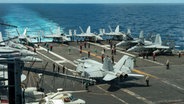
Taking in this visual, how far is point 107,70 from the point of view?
1812 inches

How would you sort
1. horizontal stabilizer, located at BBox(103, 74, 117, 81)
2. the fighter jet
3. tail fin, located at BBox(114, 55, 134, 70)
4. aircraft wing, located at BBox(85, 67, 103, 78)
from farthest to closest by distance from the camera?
tail fin, located at BBox(114, 55, 134, 70), aircraft wing, located at BBox(85, 67, 103, 78), the fighter jet, horizontal stabilizer, located at BBox(103, 74, 117, 81)

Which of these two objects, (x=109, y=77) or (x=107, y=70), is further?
(x=107, y=70)

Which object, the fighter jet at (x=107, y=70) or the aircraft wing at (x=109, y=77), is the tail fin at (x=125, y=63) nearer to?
the fighter jet at (x=107, y=70)

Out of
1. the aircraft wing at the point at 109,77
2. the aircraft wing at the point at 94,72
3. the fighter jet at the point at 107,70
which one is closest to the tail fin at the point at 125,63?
the fighter jet at the point at 107,70

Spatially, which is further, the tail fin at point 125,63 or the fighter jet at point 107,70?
the tail fin at point 125,63

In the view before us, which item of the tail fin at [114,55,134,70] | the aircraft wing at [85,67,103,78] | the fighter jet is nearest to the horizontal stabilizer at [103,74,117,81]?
the fighter jet

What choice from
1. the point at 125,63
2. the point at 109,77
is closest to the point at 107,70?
the point at 109,77

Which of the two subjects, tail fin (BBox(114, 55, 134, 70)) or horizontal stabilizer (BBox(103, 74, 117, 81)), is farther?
tail fin (BBox(114, 55, 134, 70))

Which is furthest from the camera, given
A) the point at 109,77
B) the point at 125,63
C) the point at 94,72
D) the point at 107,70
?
the point at 125,63

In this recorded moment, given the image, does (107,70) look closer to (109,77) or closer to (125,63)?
(109,77)

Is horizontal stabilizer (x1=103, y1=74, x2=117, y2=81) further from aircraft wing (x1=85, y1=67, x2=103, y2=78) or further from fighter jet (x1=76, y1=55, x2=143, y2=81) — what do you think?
aircraft wing (x1=85, y1=67, x2=103, y2=78)

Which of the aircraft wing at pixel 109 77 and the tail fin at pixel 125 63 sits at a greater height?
the tail fin at pixel 125 63

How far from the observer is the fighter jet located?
146 feet

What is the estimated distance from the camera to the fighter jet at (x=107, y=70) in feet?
146
